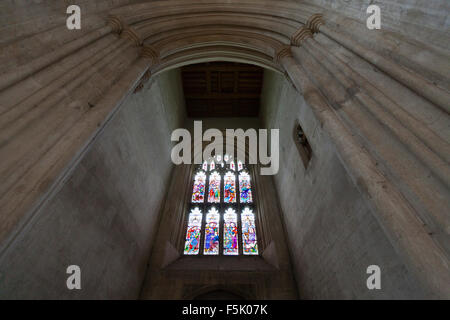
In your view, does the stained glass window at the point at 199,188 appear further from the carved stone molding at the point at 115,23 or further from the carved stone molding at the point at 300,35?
the carved stone molding at the point at 300,35

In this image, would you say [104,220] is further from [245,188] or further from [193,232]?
[245,188]

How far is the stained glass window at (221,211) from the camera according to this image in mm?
6266

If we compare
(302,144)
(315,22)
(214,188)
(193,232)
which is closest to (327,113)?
(315,22)

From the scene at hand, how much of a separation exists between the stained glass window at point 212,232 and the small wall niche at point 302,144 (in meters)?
3.37

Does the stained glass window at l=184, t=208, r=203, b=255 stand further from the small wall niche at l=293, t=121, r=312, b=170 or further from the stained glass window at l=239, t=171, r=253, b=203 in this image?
the small wall niche at l=293, t=121, r=312, b=170

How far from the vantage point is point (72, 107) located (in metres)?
2.63

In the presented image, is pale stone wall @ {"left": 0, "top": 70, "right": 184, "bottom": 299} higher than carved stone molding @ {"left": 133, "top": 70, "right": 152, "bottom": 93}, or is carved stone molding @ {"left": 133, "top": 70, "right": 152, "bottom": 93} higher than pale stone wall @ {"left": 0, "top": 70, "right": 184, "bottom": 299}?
carved stone molding @ {"left": 133, "top": 70, "right": 152, "bottom": 93}

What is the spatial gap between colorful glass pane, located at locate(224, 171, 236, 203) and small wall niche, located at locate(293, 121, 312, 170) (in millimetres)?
3251

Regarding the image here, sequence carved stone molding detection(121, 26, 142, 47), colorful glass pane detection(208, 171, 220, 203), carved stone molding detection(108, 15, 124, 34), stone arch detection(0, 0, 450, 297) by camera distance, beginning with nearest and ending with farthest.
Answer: stone arch detection(0, 0, 450, 297) < carved stone molding detection(108, 15, 124, 34) < carved stone molding detection(121, 26, 142, 47) < colorful glass pane detection(208, 171, 220, 203)

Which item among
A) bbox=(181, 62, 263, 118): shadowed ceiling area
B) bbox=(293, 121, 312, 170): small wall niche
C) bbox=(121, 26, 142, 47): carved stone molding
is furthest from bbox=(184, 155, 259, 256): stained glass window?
bbox=(121, 26, 142, 47): carved stone molding

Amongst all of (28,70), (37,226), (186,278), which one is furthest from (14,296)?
(186,278)

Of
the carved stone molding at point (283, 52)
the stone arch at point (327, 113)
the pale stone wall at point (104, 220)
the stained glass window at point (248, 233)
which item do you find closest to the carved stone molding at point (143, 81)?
the stone arch at point (327, 113)

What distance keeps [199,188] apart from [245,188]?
1696 mm

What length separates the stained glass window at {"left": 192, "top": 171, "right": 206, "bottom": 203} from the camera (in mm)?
7581
